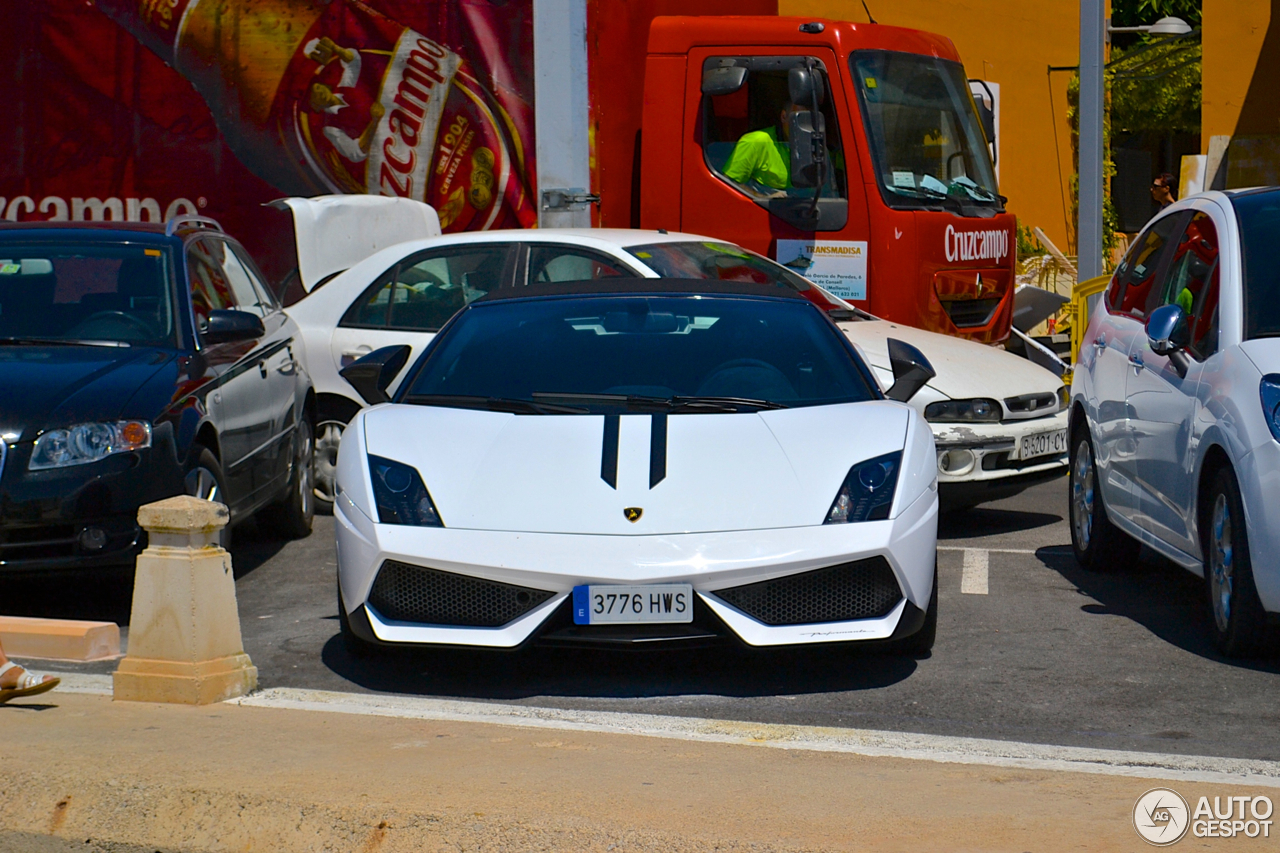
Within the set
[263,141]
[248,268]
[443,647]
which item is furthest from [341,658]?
[263,141]

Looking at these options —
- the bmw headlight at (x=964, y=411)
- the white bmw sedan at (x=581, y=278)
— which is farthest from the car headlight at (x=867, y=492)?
the white bmw sedan at (x=581, y=278)

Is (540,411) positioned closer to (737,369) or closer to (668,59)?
(737,369)

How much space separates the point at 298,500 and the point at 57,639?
3331 mm

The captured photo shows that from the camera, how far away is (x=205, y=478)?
7156 mm

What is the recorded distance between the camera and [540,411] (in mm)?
6039

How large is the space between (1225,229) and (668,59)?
5161 millimetres

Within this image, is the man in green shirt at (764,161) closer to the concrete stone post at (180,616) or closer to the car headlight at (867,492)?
the car headlight at (867,492)

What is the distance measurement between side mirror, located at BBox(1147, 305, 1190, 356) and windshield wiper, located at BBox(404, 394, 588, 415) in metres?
2.22

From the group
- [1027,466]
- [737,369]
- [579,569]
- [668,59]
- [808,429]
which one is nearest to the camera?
[579,569]

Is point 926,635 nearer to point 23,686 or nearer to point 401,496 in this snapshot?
point 401,496

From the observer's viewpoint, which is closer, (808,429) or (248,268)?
(808,429)

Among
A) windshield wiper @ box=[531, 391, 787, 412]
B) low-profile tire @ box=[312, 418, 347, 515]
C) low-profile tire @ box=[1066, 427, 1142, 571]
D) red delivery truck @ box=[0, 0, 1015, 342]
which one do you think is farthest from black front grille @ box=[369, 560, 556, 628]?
red delivery truck @ box=[0, 0, 1015, 342]

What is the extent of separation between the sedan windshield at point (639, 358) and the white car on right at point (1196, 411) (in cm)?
121

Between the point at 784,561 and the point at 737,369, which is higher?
the point at 737,369
